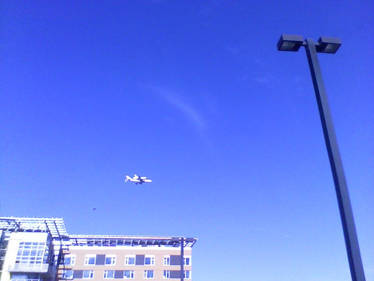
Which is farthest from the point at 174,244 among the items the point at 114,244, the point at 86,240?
the point at 86,240

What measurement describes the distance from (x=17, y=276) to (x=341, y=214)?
50942 mm

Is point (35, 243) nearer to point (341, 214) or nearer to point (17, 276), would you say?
point (17, 276)

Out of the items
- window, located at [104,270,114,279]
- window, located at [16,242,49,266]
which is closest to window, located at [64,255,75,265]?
window, located at [104,270,114,279]

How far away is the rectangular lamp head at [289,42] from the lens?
8414 mm

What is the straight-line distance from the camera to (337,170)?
727cm

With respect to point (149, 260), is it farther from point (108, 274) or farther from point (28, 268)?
point (28, 268)

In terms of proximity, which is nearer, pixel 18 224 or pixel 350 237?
pixel 350 237

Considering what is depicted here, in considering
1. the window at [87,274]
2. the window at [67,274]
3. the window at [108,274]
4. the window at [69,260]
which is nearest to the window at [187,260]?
the window at [108,274]

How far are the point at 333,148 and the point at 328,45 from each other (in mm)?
2503

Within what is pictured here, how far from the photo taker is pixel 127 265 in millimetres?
64312

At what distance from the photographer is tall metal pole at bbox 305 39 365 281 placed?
6.44 metres

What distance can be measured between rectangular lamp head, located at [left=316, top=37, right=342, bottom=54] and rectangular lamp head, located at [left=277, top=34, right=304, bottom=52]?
46 centimetres

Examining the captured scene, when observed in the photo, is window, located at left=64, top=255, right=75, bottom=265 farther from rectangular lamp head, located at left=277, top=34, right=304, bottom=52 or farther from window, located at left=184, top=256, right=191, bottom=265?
rectangular lamp head, located at left=277, top=34, right=304, bottom=52

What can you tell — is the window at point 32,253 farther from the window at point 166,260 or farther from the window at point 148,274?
the window at point 166,260
